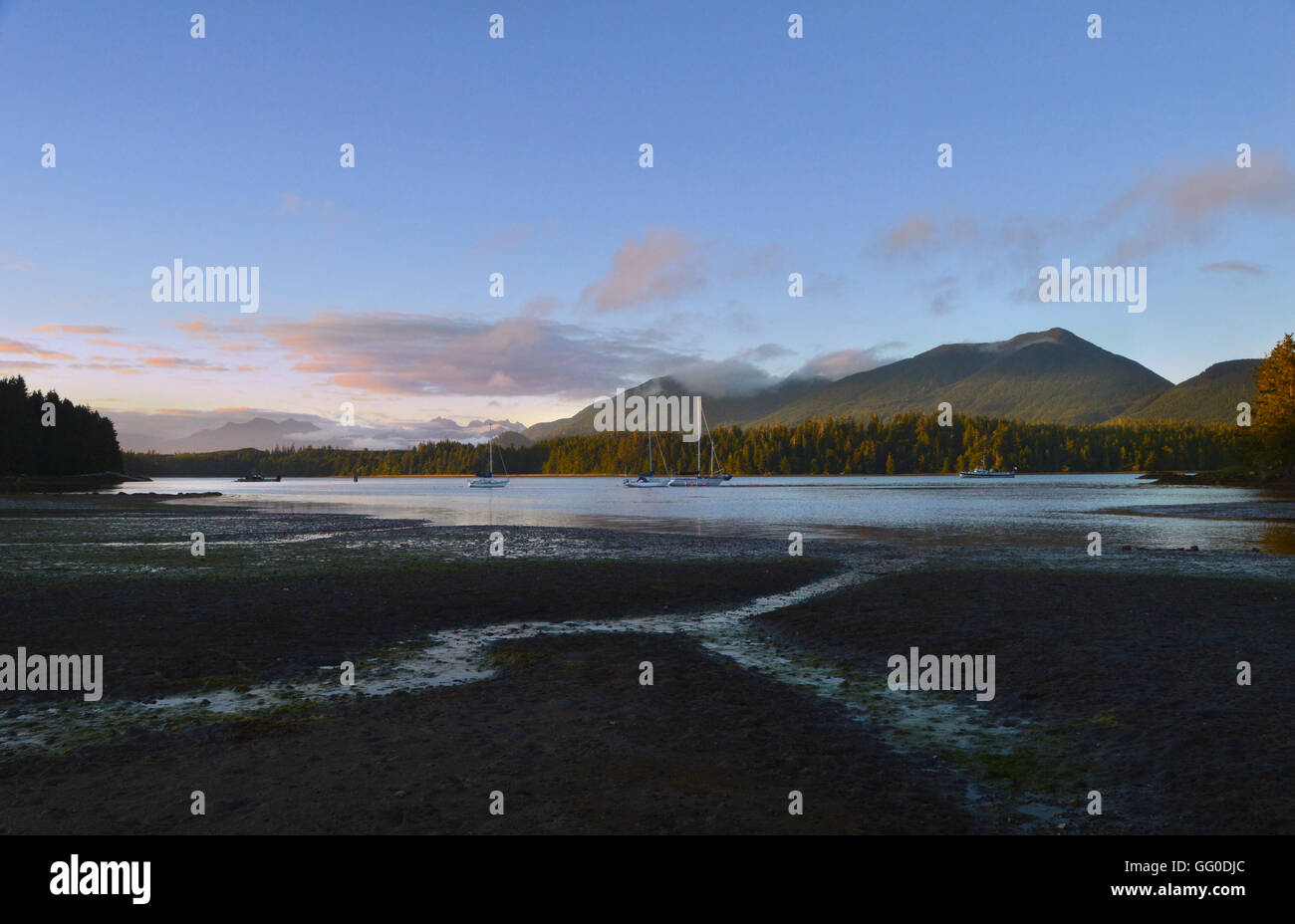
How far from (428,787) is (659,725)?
149 inches

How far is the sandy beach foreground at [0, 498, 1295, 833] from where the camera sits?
8625 mm

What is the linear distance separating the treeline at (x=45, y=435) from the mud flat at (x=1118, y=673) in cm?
16008

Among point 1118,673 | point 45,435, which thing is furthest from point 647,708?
point 45,435

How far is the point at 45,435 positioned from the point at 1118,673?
187m

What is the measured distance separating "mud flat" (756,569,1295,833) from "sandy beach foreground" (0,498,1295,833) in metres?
0.06

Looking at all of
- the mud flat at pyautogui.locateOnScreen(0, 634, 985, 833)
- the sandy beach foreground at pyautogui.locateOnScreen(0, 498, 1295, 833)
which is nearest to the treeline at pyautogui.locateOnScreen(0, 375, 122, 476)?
the sandy beach foreground at pyautogui.locateOnScreen(0, 498, 1295, 833)

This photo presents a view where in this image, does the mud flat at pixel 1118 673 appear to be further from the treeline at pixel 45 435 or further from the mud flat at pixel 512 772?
the treeline at pixel 45 435

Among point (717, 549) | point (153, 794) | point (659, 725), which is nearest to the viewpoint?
point (153, 794)

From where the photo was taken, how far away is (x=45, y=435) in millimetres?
153000
